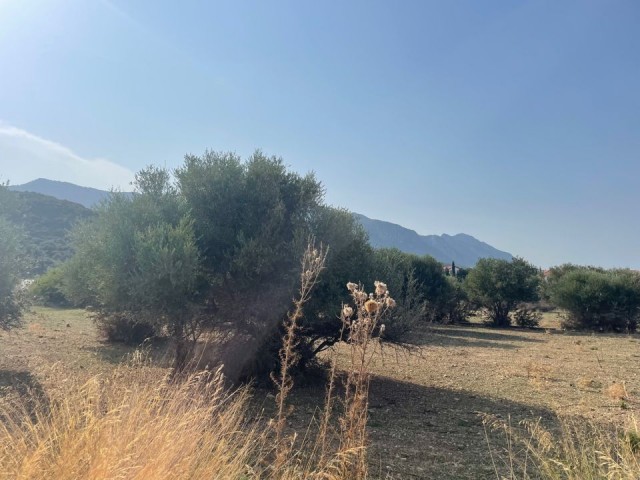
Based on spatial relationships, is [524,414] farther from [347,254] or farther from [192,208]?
[192,208]

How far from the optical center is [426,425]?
698 cm

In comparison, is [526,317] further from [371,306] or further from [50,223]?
[50,223]

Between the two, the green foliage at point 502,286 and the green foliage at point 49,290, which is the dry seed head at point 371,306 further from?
the green foliage at point 502,286

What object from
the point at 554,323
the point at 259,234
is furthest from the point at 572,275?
the point at 259,234

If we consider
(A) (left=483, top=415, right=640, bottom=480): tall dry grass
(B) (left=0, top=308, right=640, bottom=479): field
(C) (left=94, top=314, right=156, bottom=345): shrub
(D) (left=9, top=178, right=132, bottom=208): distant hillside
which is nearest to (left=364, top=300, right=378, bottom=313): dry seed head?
(A) (left=483, top=415, right=640, bottom=480): tall dry grass

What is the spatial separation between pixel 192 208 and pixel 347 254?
272cm

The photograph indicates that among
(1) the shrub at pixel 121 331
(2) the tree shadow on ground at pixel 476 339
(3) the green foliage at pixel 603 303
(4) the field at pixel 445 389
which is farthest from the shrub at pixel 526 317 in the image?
(1) the shrub at pixel 121 331

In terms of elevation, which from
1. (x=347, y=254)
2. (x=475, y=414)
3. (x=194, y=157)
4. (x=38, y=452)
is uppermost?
(x=194, y=157)

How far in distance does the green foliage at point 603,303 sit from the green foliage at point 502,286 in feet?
7.01

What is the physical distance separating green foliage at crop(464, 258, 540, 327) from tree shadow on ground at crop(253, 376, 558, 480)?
67.2ft

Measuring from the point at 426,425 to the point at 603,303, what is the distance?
23.6 metres

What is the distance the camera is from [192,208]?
27.3 ft

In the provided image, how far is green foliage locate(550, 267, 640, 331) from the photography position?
86.4 feet

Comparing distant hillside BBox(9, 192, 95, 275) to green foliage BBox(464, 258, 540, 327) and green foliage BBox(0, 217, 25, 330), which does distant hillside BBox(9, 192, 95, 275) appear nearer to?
green foliage BBox(0, 217, 25, 330)
